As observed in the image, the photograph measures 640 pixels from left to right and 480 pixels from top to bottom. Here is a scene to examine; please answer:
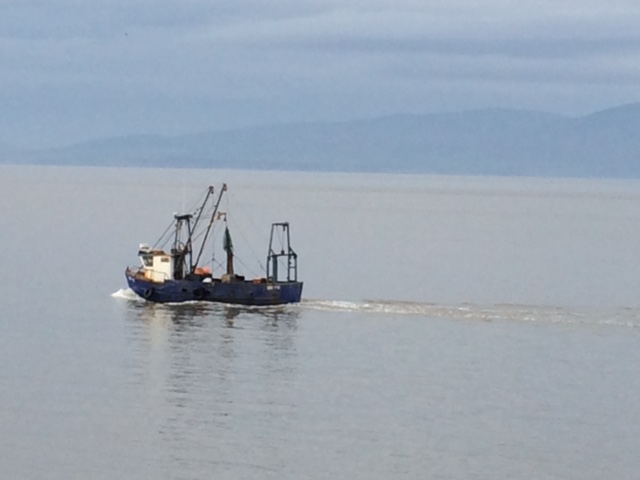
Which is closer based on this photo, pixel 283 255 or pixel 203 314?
pixel 203 314

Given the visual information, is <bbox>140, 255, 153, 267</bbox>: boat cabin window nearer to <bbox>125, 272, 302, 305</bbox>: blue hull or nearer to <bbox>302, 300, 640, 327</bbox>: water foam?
<bbox>125, 272, 302, 305</bbox>: blue hull

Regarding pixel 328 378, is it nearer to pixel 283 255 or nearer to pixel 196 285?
pixel 196 285

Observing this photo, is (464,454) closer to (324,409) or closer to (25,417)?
(324,409)

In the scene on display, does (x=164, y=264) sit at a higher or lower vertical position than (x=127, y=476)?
higher

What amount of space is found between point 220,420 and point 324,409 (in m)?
4.02

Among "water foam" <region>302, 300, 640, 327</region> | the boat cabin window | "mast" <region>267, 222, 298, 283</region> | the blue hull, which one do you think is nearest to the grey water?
"water foam" <region>302, 300, 640, 327</region>

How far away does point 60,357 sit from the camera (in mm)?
57656

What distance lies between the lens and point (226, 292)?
2950 inches

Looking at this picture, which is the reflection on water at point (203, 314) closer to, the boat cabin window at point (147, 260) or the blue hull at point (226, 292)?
the blue hull at point (226, 292)

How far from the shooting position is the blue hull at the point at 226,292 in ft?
245

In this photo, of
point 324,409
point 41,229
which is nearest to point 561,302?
point 324,409

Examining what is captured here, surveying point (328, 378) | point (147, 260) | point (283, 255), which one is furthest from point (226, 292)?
point (328, 378)

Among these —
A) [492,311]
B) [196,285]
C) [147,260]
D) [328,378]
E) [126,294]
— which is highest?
[147,260]

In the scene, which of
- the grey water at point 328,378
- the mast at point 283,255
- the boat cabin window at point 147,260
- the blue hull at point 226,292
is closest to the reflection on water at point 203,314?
the grey water at point 328,378
